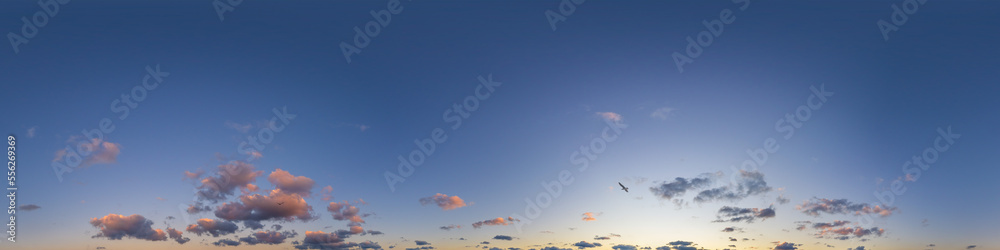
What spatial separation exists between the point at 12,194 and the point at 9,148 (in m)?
7.35

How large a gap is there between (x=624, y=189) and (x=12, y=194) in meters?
111

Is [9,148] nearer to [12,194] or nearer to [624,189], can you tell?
[12,194]

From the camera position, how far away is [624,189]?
116 m

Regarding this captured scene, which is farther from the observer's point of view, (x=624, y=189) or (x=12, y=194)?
(x=624, y=189)

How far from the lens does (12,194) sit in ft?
268

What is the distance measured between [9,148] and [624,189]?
112 meters

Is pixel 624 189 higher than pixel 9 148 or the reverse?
the reverse

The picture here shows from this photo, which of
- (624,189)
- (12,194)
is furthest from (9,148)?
(624,189)

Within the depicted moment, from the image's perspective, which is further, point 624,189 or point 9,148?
point 624,189

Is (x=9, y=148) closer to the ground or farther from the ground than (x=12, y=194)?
farther from the ground

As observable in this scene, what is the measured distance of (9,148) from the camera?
82.1 metres
